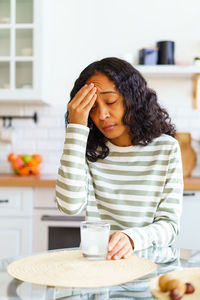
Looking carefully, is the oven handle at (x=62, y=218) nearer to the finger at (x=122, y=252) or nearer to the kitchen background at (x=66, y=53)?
the kitchen background at (x=66, y=53)

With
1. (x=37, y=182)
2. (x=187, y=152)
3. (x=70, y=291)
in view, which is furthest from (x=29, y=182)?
(x=70, y=291)

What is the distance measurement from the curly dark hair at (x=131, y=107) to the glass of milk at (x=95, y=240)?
499 mm

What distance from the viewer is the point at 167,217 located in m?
1.38

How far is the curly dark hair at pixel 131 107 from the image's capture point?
1476mm

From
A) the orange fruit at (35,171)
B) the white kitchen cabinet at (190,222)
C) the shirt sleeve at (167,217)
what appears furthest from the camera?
the orange fruit at (35,171)

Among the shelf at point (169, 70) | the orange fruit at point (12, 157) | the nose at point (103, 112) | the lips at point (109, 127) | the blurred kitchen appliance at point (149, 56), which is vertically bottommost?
the orange fruit at point (12, 157)

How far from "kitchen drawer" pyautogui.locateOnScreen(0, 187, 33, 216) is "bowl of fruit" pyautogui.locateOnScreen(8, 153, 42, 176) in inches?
16.2

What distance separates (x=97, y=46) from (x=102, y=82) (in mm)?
2046

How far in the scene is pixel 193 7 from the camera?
3.38 m

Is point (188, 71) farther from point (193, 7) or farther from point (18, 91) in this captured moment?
point (18, 91)

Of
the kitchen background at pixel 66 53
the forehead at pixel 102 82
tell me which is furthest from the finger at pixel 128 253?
the kitchen background at pixel 66 53

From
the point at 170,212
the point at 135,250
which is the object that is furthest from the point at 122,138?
the point at 135,250

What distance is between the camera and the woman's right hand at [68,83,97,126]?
1366mm

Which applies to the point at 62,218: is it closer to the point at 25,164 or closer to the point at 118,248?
the point at 25,164
